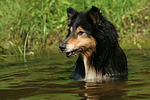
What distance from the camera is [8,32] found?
42.0 ft

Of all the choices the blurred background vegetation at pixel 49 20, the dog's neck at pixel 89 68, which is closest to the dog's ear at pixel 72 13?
the dog's neck at pixel 89 68

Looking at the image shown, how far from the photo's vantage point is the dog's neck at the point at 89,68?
19.8 feet

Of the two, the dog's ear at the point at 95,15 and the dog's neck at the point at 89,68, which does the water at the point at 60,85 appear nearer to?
the dog's neck at the point at 89,68

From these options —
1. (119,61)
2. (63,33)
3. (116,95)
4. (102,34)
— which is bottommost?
(116,95)

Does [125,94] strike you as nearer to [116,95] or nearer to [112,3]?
[116,95]

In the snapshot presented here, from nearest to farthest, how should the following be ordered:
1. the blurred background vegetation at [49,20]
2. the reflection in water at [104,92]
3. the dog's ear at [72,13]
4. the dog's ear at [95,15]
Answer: the reflection in water at [104,92] < the dog's ear at [95,15] < the dog's ear at [72,13] < the blurred background vegetation at [49,20]

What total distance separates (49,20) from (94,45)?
23.4 feet

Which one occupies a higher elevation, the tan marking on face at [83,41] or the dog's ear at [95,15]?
the dog's ear at [95,15]

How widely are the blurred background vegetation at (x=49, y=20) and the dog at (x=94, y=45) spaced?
240 inches

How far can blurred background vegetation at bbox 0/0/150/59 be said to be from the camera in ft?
40.4

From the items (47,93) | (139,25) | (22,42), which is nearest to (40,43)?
(22,42)

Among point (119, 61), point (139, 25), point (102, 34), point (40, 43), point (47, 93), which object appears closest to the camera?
point (47, 93)

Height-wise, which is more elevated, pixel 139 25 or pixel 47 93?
pixel 139 25

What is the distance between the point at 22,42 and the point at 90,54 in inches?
279
